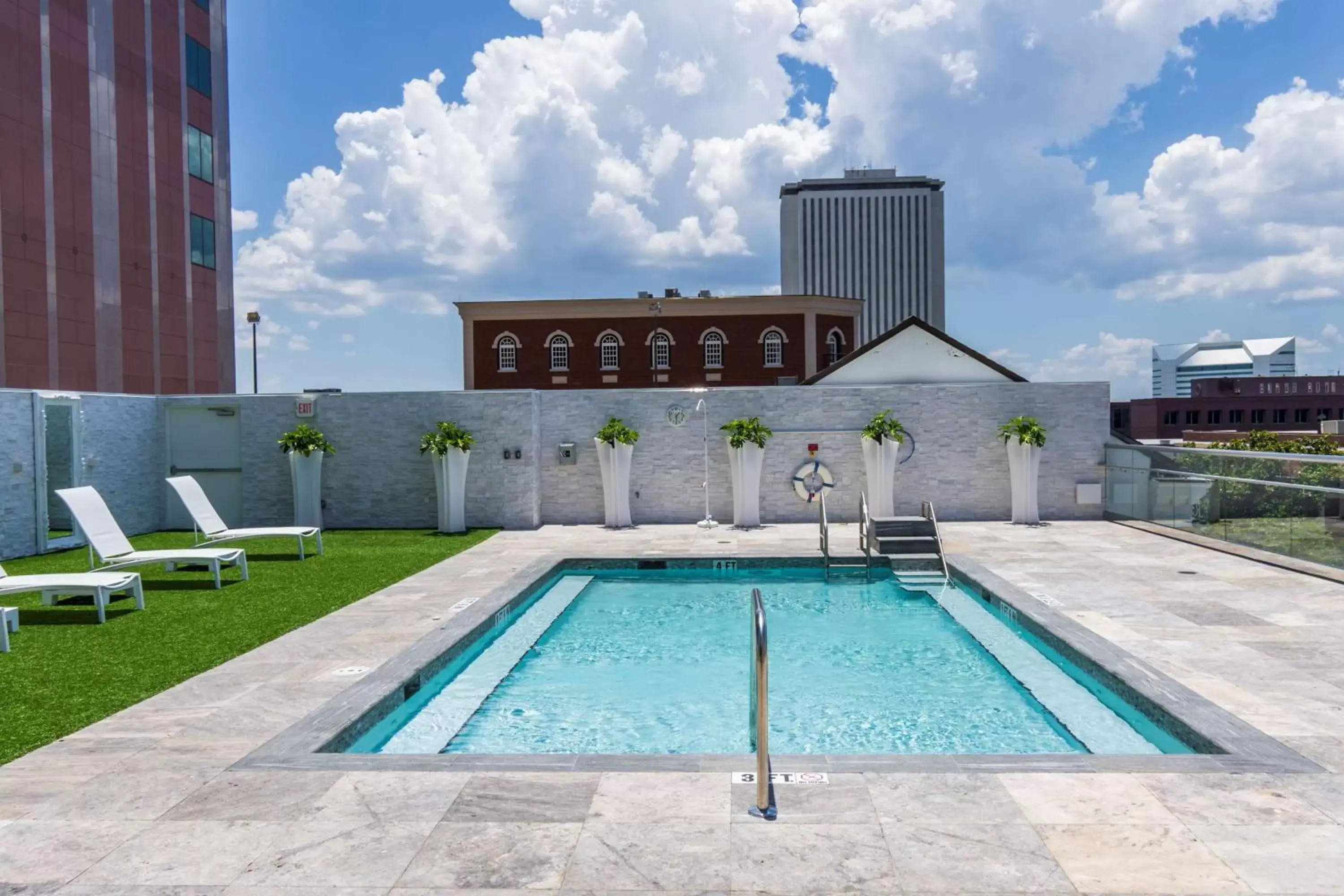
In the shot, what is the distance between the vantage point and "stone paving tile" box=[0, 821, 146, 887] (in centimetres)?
373

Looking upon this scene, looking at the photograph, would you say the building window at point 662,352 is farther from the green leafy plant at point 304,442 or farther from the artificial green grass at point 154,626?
the artificial green grass at point 154,626

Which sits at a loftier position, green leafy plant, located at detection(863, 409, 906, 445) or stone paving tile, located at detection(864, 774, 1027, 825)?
green leafy plant, located at detection(863, 409, 906, 445)

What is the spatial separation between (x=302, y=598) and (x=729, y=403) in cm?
900

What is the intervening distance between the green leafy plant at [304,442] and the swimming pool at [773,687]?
24.0 feet

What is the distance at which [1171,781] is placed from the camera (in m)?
4.60

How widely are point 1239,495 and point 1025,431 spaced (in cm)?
380

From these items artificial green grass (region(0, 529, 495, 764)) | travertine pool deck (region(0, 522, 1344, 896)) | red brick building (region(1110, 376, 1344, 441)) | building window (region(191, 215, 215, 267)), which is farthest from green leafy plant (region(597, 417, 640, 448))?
red brick building (region(1110, 376, 1344, 441))

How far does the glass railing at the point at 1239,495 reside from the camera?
1095 centimetres

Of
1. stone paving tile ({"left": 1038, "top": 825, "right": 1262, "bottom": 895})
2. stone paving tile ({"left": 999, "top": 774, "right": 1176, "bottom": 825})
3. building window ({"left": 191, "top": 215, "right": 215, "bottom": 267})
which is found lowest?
stone paving tile ({"left": 1038, "top": 825, "right": 1262, "bottom": 895})

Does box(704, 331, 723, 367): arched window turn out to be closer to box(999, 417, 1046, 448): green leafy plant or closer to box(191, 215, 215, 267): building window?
box(191, 215, 215, 267): building window

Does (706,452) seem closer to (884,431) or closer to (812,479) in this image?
(812,479)

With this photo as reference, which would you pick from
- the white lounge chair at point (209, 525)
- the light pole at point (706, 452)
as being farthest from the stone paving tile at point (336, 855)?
the light pole at point (706, 452)

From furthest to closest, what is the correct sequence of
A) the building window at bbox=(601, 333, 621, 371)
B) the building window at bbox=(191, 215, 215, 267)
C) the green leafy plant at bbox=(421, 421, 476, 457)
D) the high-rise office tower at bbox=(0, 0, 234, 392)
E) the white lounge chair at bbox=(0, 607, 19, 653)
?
the building window at bbox=(601, 333, 621, 371) < the building window at bbox=(191, 215, 215, 267) < the high-rise office tower at bbox=(0, 0, 234, 392) < the green leafy plant at bbox=(421, 421, 476, 457) < the white lounge chair at bbox=(0, 607, 19, 653)

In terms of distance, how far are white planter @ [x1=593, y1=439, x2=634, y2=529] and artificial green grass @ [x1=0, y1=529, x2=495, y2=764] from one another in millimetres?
3193
